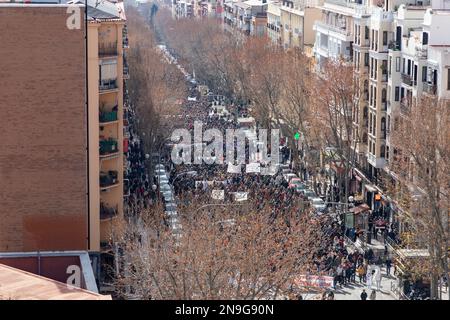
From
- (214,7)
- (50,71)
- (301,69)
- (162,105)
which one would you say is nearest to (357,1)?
(301,69)

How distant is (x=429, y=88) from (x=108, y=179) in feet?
50.3

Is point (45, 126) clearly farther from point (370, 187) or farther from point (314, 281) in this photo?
point (370, 187)

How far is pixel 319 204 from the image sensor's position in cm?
5078

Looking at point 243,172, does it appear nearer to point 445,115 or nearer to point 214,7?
point 445,115

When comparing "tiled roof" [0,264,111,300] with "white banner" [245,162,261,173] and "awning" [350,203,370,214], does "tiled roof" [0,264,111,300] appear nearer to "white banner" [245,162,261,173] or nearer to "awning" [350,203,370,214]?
"awning" [350,203,370,214]

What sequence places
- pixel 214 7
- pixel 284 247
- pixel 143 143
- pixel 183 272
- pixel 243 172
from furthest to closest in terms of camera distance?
pixel 214 7, pixel 143 143, pixel 243 172, pixel 284 247, pixel 183 272

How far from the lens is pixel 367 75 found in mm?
58812

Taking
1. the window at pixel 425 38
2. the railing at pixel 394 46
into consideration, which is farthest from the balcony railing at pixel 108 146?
the railing at pixel 394 46

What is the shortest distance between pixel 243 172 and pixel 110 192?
758 inches

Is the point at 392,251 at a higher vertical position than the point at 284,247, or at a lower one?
lower

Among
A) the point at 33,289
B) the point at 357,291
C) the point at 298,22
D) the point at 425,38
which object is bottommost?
the point at 357,291

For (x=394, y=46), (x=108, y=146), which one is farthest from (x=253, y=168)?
(x=108, y=146)

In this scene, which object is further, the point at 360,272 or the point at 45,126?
the point at 360,272

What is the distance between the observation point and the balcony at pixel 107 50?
126 ft
